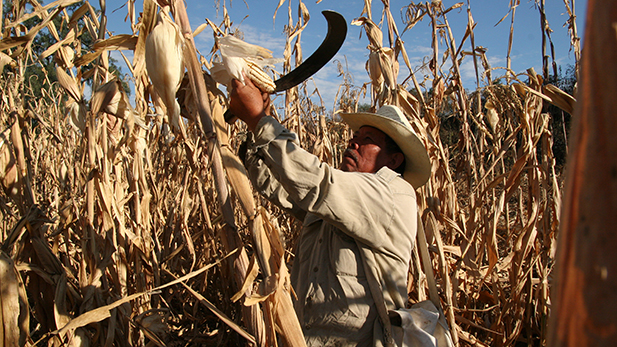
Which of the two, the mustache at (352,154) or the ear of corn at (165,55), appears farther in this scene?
the mustache at (352,154)

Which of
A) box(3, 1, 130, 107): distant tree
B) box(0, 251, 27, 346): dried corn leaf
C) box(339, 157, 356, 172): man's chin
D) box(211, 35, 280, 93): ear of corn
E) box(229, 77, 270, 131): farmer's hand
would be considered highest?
box(3, 1, 130, 107): distant tree

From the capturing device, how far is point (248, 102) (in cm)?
91

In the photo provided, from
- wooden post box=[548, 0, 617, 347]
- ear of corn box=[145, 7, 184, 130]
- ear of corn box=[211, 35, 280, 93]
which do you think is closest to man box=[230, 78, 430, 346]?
ear of corn box=[211, 35, 280, 93]

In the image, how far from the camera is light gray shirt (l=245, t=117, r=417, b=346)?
108 cm

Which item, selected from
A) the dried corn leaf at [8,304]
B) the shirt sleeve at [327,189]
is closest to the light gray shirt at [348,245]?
the shirt sleeve at [327,189]

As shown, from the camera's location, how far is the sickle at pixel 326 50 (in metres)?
0.78

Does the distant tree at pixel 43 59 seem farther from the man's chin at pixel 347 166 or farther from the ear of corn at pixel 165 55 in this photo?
the man's chin at pixel 347 166

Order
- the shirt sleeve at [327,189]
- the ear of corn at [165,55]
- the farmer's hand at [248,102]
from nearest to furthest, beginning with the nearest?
the ear of corn at [165,55] → the farmer's hand at [248,102] → the shirt sleeve at [327,189]

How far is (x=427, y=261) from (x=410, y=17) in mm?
1399

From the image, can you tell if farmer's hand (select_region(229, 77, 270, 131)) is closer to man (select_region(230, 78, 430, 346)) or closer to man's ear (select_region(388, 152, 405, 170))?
man (select_region(230, 78, 430, 346))

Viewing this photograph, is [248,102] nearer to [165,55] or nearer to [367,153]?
[165,55]

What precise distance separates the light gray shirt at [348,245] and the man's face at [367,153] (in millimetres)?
147

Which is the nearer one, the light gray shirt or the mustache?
the light gray shirt

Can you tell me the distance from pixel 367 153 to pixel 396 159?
146mm
